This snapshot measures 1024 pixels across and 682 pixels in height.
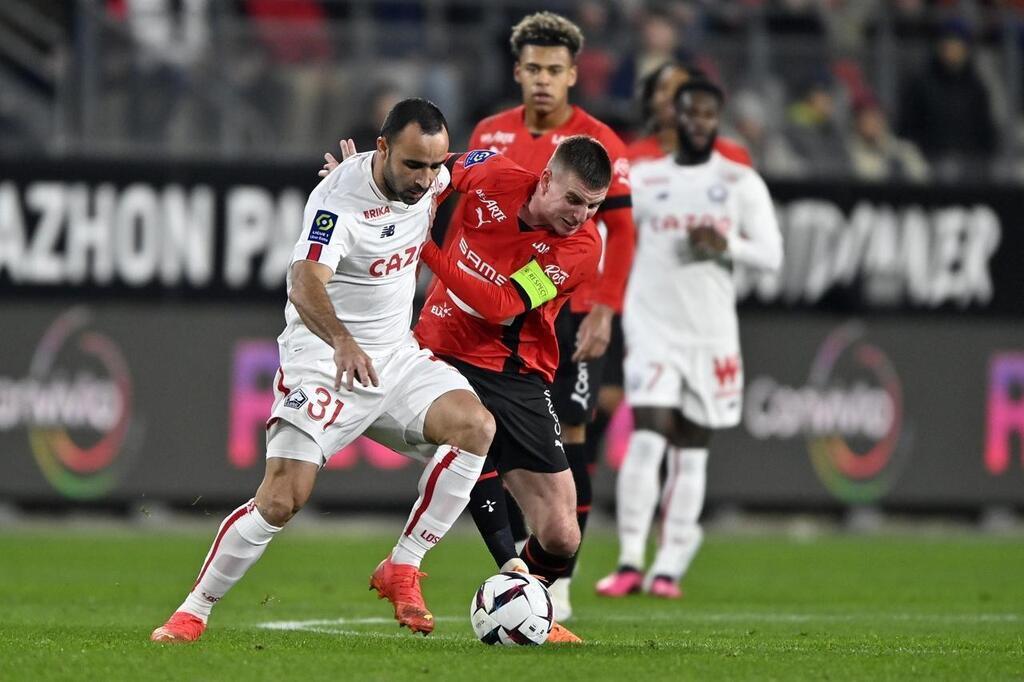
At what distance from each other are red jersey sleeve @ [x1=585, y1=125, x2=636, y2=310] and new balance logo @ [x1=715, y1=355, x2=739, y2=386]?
1.65 meters

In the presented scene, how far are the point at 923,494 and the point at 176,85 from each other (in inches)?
277

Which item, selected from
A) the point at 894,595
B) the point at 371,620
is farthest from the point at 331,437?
the point at 894,595

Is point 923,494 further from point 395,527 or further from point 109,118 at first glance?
point 109,118

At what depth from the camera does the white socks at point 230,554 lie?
661 centimetres

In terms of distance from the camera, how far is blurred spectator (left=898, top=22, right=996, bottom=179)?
16234mm

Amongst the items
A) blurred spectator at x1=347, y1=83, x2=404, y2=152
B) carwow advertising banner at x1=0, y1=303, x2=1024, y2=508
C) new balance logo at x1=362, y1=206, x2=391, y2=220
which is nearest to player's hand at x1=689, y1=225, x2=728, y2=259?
new balance logo at x1=362, y1=206, x2=391, y2=220

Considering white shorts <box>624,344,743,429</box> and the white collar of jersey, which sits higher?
the white collar of jersey

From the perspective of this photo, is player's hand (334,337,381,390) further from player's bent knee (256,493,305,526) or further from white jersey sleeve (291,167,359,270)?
player's bent knee (256,493,305,526)

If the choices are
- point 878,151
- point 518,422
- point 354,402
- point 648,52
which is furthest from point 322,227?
point 878,151

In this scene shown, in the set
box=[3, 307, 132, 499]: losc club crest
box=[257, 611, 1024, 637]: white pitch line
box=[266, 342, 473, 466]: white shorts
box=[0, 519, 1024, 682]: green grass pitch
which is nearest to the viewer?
box=[0, 519, 1024, 682]: green grass pitch

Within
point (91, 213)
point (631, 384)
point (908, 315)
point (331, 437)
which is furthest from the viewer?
point (908, 315)

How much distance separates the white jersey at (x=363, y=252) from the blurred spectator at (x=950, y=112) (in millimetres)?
9998

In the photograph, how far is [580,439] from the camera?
28.4 feet

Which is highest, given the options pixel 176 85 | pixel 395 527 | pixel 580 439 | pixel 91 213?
pixel 176 85
